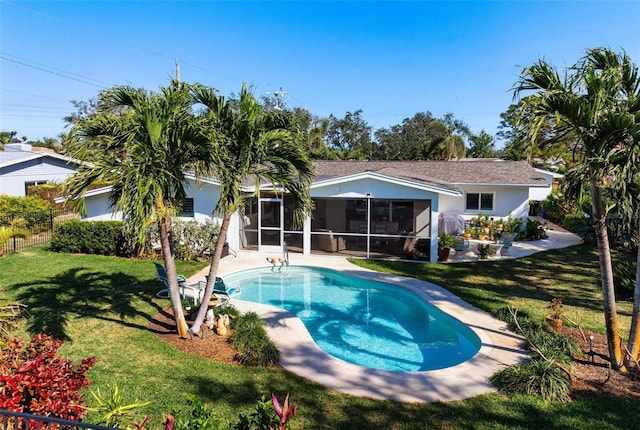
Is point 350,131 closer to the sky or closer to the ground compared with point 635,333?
closer to the sky

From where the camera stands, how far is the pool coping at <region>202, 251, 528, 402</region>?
294 inches

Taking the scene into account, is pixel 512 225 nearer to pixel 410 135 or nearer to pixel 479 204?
pixel 479 204

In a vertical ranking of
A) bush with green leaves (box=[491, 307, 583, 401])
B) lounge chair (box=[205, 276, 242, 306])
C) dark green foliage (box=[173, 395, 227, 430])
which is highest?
dark green foliage (box=[173, 395, 227, 430])

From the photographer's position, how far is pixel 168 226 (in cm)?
915

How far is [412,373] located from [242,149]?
5.98 metres

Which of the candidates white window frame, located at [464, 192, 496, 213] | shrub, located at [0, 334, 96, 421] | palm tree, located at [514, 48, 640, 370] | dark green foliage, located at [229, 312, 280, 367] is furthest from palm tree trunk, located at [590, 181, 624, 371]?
white window frame, located at [464, 192, 496, 213]

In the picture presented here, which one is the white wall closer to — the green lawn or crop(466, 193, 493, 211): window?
the green lawn

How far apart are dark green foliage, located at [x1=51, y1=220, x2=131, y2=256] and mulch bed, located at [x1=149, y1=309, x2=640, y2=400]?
855 cm

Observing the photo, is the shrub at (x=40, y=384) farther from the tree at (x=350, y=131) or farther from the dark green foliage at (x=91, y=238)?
the tree at (x=350, y=131)

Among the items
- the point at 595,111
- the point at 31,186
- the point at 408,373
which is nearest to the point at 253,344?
the point at 408,373

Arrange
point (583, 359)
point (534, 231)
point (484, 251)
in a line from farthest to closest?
point (534, 231) → point (484, 251) → point (583, 359)

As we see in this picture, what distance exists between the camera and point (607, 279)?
7.93 metres

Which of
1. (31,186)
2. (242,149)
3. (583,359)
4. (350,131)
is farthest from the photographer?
(350,131)

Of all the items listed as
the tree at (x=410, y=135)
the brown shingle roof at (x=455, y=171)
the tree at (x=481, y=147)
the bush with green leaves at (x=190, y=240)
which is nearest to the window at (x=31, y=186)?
the bush with green leaves at (x=190, y=240)
